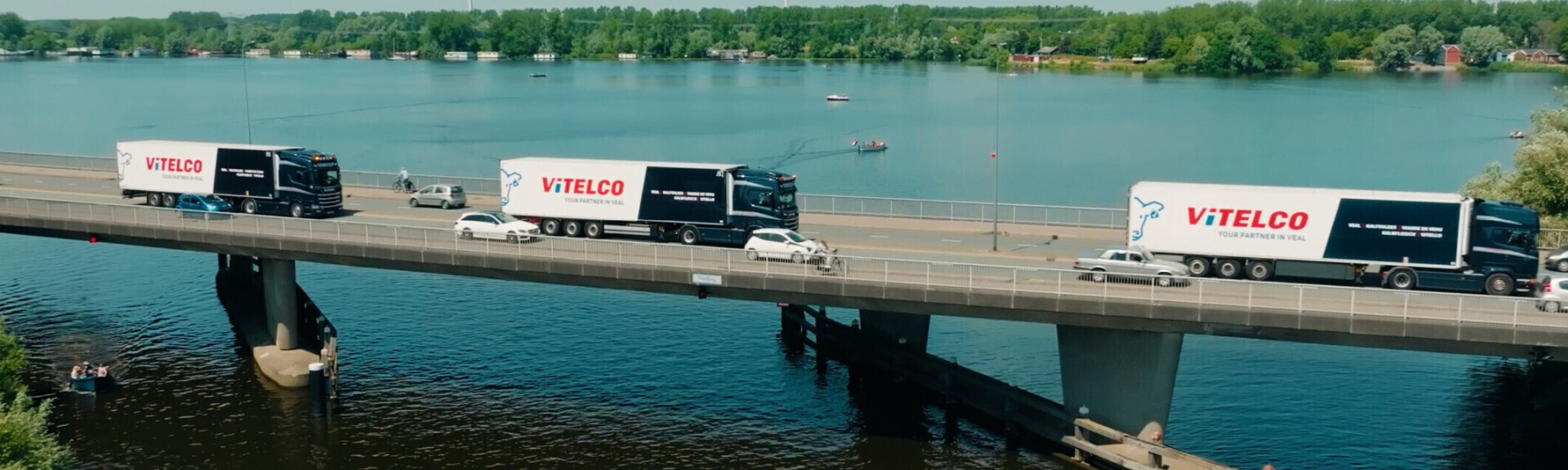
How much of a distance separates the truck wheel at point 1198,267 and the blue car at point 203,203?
4132 centimetres

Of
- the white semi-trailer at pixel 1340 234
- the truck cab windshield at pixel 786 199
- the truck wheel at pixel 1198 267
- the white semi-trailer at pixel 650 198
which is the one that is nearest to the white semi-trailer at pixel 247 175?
the white semi-trailer at pixel 650 198

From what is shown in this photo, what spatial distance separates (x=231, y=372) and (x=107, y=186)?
23.2 m

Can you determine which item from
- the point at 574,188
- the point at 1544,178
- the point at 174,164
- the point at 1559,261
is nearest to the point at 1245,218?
the point at 1559,261

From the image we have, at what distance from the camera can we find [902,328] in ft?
187

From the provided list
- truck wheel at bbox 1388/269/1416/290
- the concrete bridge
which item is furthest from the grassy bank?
truck wheel at bbox 1388/269/1416/290

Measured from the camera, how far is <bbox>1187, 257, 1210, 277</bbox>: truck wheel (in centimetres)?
4853

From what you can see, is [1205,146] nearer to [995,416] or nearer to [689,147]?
[689,147]

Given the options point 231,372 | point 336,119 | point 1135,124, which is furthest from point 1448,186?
point 336,119

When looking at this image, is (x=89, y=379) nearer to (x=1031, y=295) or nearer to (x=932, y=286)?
(x=932, y=286)

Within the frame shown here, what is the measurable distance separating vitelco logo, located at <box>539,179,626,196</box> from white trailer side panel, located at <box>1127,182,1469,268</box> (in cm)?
1988

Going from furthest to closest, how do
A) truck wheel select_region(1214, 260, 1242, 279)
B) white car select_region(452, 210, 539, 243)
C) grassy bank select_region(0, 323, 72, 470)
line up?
white car select_region(452, 210, 539, 243) → truck wheel select_region(1214, 260, 1242, 279) → grassy bank select_region(0, 323, 72, 470)

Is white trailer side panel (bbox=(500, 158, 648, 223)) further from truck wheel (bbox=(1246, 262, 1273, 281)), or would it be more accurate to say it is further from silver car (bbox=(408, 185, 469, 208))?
truck wheel (bbox=(1246, 262, 1273, 281))

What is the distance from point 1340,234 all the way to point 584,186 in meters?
28.0

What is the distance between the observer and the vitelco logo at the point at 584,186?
56656 millimetres
